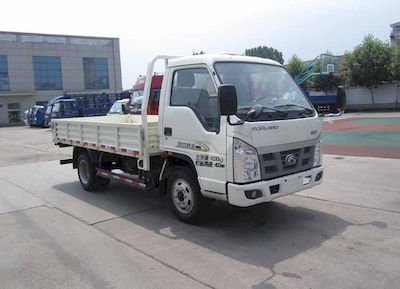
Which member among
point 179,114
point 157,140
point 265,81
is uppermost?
point 265,81

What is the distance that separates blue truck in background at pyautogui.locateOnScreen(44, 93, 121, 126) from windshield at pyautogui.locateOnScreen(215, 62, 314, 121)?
32.0 metres

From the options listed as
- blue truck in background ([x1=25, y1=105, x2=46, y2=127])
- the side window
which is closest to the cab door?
the side window

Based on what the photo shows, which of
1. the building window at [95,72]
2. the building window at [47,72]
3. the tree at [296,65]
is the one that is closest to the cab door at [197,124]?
the tree at [296,65]

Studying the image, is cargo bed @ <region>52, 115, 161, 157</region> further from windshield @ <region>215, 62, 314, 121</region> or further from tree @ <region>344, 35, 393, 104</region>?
tree @ <region>344, 35, 393, 104</region>

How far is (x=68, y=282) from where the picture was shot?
A: 14.9 ft

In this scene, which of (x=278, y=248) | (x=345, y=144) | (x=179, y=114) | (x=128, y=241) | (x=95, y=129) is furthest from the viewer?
(x=345, y=144)

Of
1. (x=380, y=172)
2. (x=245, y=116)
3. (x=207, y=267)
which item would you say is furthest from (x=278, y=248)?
(x=380, y=172)

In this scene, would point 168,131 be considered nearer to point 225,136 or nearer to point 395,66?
point 225,136

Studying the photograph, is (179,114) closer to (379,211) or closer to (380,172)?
(379,211)

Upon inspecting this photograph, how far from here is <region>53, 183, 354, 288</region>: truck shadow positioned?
5.17 meters

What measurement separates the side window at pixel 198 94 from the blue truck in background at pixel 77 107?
3155 cm

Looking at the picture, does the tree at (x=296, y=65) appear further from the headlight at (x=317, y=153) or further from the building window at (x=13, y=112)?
the headlight at (x=317, y=153)

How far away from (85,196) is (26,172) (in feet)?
14.4

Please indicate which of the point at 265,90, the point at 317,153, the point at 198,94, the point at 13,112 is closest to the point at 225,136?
the point at 198,94
